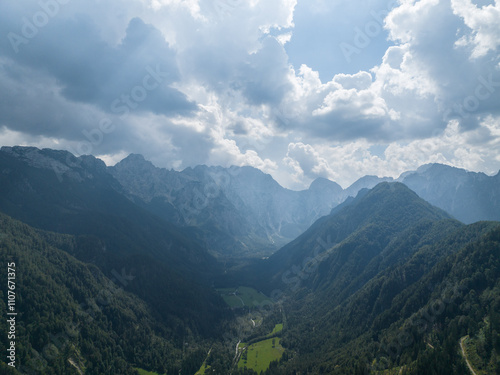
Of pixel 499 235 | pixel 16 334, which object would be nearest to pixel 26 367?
pixel 16 334

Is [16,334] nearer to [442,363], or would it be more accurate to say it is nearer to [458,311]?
[442,363]

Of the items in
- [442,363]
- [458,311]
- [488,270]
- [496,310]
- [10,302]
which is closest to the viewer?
[442,363]

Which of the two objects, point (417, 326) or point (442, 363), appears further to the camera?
point (417, 326)

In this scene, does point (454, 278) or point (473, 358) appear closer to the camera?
point (473, 358)

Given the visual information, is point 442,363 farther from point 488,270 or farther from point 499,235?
point 499,235

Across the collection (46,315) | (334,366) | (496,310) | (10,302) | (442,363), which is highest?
(10,302)

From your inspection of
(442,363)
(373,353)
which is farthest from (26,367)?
(442,363)

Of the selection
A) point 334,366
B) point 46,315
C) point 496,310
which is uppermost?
point 46,315

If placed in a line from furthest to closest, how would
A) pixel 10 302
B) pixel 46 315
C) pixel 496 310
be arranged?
pixel 46 315, pixel 10 302, pixel 496 310

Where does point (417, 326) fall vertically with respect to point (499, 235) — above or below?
below

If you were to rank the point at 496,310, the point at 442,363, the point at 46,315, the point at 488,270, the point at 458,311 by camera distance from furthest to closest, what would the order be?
the point at 46,315 → the point at 488,270 → the point at 458,311 → the point at 496,310 → the point at 442,363
